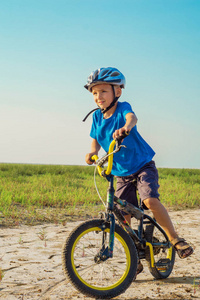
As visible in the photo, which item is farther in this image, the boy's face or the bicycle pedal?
the bicycle pedal

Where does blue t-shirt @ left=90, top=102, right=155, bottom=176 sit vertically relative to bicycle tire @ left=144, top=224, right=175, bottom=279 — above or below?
above

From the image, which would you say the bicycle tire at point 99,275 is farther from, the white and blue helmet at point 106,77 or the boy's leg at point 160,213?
the white and blue helmet at point 106,77

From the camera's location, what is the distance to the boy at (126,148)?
3.20 m

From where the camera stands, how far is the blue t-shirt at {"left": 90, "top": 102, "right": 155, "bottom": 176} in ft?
10.6

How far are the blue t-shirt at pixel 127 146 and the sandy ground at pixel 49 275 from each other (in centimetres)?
111

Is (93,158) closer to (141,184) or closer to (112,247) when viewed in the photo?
(141,184)

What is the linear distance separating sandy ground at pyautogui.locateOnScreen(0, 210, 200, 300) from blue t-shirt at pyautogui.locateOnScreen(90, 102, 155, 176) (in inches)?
43.6

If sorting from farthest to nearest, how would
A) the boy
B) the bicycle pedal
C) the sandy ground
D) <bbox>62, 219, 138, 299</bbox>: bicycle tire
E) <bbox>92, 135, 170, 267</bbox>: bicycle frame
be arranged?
the bicycle pedal < the boy < the sandy ground < <bbox>92, 135, 170, 267</bbox>: bicycle frame < <bbox>62, 219, 138, 299</bbox>: bicycle tire

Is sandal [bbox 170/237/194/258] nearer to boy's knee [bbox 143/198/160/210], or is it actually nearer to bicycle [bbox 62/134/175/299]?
bicycle [bbox 62/134/175/299]

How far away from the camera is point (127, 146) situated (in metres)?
3.27

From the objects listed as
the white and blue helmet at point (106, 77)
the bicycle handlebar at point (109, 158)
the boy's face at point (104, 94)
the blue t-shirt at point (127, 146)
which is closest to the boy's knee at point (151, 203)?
the blue t-shirt at point (127, 146)

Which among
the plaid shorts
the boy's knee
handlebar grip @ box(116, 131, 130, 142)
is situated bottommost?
the boy's knee

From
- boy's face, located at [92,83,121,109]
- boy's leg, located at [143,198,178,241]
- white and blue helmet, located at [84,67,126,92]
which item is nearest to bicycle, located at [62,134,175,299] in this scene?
boy's leg, located at [143,198,178,241]

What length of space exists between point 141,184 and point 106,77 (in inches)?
41.1
